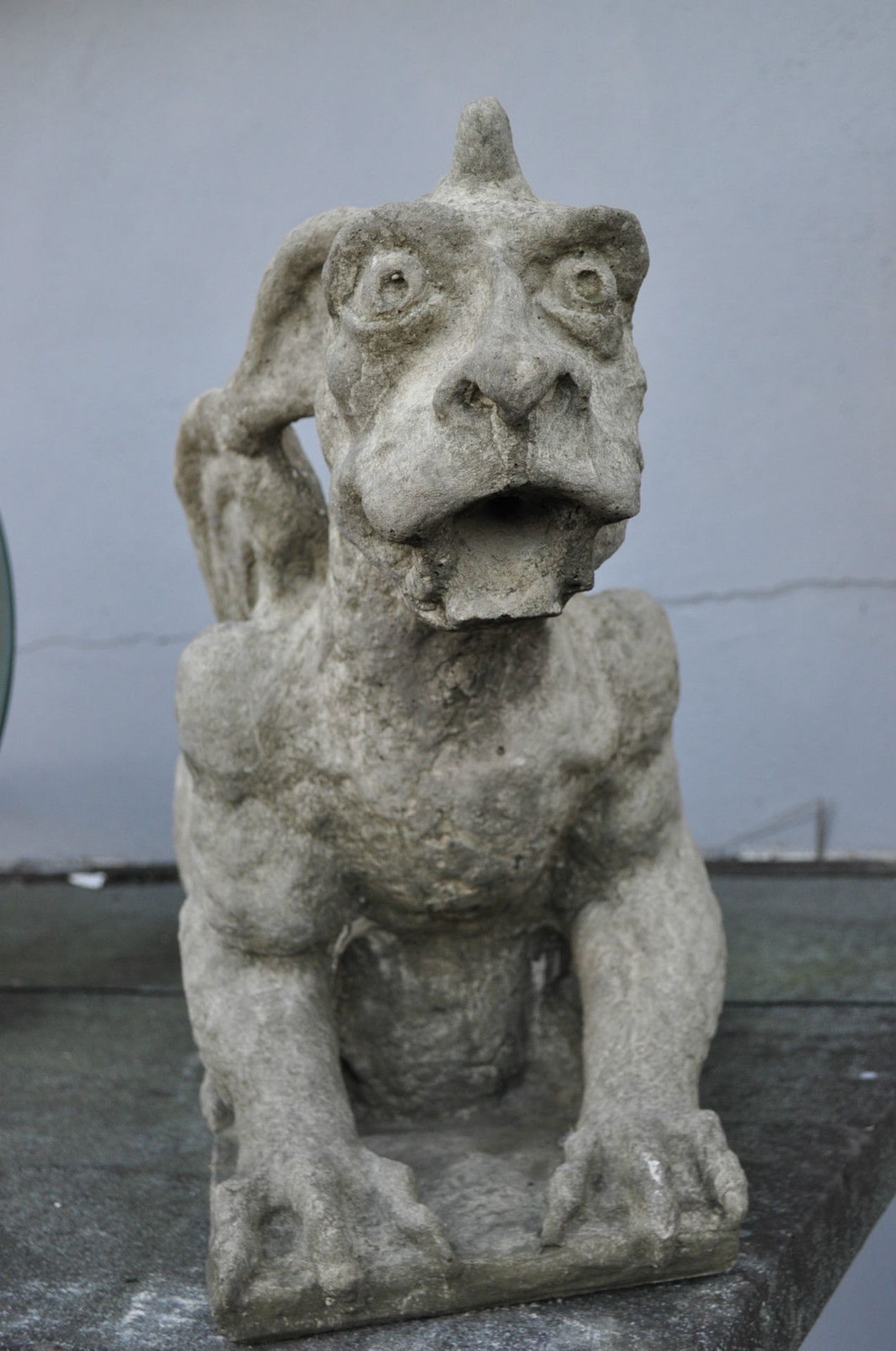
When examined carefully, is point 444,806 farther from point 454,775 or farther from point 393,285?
point 393,285

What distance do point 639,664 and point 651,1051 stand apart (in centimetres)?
40

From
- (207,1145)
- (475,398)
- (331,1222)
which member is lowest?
(207,1145)

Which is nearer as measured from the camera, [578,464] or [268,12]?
[578,464]

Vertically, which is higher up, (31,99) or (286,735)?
(31,99)

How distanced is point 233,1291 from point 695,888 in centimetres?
65

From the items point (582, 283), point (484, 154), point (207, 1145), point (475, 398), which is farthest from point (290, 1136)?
point (484, 154)

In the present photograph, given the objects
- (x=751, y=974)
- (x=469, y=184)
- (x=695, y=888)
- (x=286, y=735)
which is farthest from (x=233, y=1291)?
(x=751, y=974)

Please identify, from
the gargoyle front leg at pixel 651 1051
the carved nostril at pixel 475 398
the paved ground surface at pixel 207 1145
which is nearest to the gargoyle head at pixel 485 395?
the carved nostril at pixel 475 398

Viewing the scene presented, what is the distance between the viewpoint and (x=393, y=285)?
4.52 ft

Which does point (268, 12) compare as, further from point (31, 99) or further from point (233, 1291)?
point (233, 1291)

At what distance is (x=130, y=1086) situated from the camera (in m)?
2.23

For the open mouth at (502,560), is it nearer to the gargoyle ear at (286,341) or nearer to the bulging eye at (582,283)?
the bulging eye at (582,283)

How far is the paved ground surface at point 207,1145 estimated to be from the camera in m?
1.46

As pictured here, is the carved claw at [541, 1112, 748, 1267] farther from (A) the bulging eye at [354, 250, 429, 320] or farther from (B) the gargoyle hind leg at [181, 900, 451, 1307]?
(A) the bulging eye at [354, 250, 429, 320]
